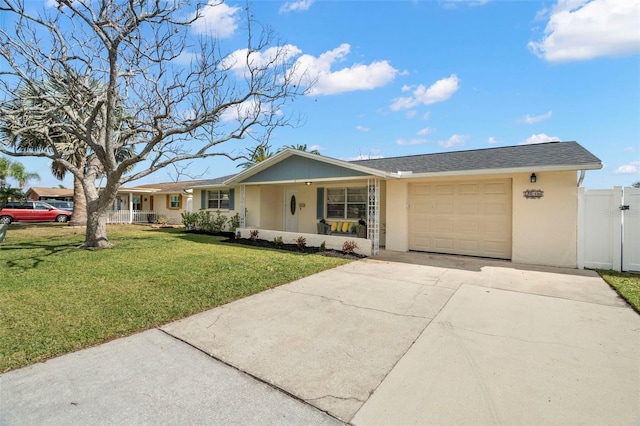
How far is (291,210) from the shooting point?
14672mm

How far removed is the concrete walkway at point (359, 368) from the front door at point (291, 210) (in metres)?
9.19

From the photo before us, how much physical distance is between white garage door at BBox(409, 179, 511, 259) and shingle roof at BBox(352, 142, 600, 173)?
66 centimetres

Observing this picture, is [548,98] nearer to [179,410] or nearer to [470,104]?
[470,104]

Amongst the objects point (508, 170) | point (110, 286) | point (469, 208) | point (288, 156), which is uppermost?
point (288, 156)

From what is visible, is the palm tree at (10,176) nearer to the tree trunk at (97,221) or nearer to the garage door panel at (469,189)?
the tree trunk at (97,221)

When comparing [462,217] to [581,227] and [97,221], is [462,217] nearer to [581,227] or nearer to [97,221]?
[581,227]

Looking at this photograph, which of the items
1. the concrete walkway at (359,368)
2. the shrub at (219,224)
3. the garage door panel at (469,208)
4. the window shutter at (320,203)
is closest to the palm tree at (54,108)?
the shrub at (219,224)

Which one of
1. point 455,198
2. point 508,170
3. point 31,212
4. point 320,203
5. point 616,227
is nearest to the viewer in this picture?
point 616,227

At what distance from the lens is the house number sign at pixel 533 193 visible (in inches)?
329

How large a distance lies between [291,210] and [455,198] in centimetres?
734

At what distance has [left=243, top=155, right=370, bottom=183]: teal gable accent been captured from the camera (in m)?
10.7

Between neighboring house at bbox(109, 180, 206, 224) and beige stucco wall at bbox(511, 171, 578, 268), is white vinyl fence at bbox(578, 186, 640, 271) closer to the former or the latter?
beige stucco wall at bbox(511, 171, 578, 268)

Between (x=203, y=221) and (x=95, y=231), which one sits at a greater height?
(x=203, y=221)

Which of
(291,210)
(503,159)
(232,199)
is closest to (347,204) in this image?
(291,210)
